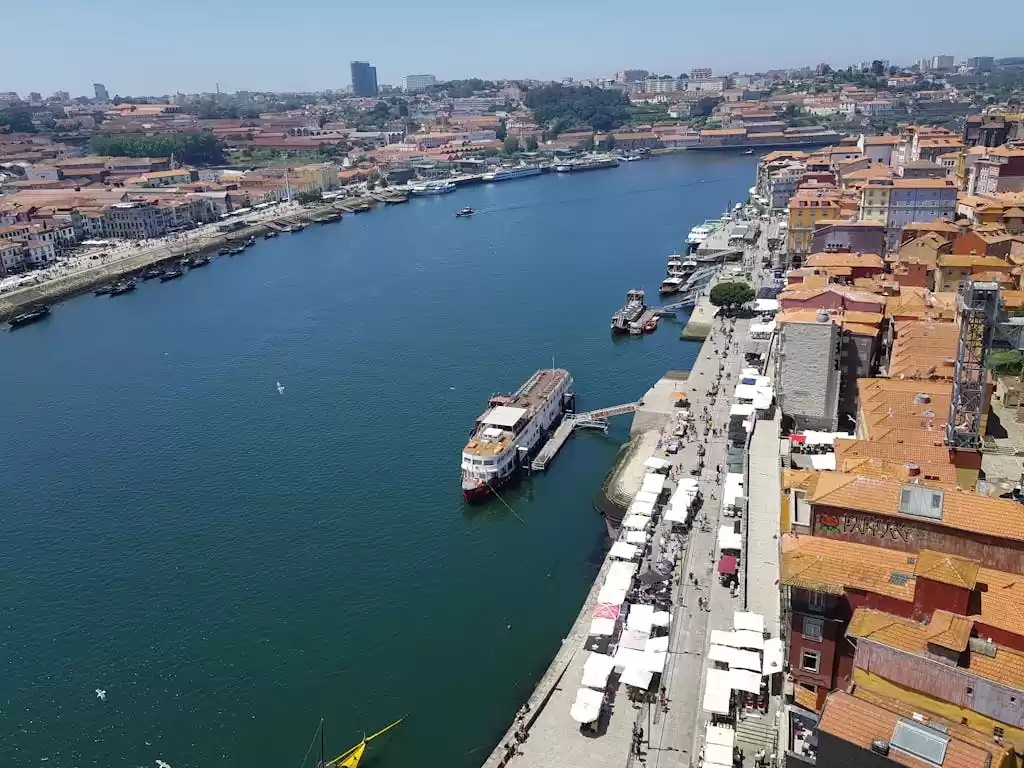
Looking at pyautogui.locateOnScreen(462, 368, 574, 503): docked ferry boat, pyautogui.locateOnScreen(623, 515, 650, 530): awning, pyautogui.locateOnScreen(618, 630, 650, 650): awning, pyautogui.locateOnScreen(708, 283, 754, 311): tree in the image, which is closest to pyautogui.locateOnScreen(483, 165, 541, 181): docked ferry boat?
pyautogui.locateOnScreen(708, 283, 754, 311): tree

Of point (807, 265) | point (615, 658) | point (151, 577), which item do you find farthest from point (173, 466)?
point (807, 265)

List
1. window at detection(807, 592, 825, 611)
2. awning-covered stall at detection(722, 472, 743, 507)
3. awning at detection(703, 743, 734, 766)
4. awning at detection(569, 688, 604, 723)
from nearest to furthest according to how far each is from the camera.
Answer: awning at detection(703, 743, 734, 766) < window at detection(807, 592, 825, 611) < awning at detection(569, 688, 604, 723) < awning-covered stall at detection(722, 472, 743, 507)

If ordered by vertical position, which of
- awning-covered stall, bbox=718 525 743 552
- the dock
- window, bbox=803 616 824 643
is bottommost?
the dock

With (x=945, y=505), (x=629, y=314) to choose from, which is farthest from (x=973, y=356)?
(x=629, y=314)

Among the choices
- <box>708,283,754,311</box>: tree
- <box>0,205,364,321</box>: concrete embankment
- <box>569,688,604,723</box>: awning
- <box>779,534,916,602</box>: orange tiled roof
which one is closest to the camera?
<box>779,534,916,602</box>: orange tiled roof

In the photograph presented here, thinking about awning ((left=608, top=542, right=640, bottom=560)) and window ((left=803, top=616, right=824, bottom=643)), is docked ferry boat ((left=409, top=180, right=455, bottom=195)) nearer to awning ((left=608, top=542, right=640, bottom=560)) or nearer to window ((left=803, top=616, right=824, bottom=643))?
awning ((left=608, top=542, right=640, bottom=560))

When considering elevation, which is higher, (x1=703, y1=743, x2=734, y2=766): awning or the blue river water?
(x1=703, y1=743, x2=734, y2=766): awning

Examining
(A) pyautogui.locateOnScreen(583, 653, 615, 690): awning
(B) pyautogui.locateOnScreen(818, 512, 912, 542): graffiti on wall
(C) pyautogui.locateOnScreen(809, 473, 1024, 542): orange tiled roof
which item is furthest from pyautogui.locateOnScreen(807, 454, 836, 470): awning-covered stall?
(A) pyautogui.locateOnScreen(583, 653, 615, 690): awning

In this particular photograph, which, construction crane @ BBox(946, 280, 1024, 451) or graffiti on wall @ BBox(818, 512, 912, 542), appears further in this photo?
construction crane @ BBox(946, 280, 1024, 451)
